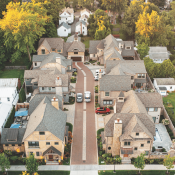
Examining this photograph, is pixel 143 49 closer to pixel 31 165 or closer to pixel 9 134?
pixel 9 134

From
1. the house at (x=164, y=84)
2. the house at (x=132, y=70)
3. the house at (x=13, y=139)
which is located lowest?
the house at (x=13, y=139)

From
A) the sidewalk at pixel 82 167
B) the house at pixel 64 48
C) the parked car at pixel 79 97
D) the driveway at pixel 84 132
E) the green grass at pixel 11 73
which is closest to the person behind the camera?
the sidewalk at pixel 82 167

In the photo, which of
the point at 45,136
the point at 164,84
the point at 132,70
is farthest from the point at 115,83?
the point at 45,136

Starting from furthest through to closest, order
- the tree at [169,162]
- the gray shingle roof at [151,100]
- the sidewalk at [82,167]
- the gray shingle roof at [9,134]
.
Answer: the gray shingle roof at [151,100]
the gray shingle roof at [9,134]
the sidewalk at [82,167]
the tree at [169,162]

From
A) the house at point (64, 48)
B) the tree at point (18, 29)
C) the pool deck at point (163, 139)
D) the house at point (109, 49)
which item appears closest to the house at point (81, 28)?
the house at point (109, 49)

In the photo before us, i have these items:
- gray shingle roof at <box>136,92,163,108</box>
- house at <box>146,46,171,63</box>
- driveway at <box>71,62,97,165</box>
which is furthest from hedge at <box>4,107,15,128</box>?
house at <box>146,46,171,63</box>

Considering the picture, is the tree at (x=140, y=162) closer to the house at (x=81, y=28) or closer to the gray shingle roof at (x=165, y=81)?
the gray shingle roof at (x=165, y=81)

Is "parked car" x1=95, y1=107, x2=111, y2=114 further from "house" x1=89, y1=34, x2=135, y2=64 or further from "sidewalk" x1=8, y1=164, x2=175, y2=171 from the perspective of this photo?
"house" x1=89, y1=34, x2=135, y2=64
